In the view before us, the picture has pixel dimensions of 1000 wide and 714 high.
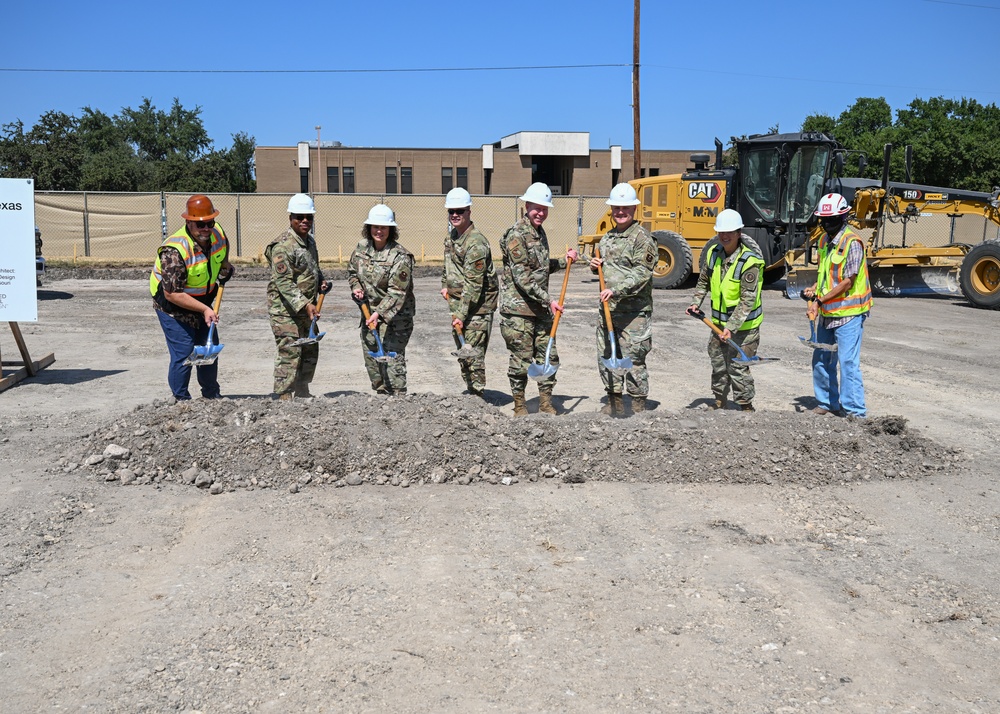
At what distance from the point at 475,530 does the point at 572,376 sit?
4.90 meters

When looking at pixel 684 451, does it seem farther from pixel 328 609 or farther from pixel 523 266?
pixel 328 609

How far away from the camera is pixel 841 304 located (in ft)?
24.1

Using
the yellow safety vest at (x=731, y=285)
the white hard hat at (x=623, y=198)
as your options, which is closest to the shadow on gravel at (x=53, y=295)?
the white hard hat at (x=623, y=198)

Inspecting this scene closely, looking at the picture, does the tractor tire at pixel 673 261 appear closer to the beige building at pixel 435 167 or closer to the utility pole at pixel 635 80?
the utility pole at pixel 635 80

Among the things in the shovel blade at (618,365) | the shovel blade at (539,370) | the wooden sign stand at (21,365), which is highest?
the shovel blade at (618,365)

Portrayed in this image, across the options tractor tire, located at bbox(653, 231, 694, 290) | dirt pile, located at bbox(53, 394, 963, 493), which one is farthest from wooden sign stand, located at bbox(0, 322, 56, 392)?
tractor tire, located at bbox(653, 231, 694, 290)

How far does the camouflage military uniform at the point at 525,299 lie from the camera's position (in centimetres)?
736

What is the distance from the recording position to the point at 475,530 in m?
5.34

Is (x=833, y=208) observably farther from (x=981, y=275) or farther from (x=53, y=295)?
(x=53, y=295)

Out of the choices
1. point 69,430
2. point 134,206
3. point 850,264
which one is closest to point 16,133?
point 134,206

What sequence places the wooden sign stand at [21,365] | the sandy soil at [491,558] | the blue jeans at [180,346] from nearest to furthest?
the sandy soil at [491,558] → the blue jeans at [180,346] → the wooden sign stand at [21,365]

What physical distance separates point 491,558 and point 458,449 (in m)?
1.55

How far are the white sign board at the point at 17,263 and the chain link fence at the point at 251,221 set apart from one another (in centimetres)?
1501

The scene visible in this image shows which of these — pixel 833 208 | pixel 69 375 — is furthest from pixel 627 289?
pixel 69 375
